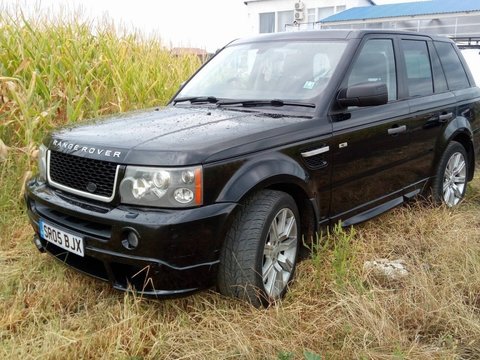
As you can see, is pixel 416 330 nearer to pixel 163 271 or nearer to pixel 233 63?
pixel 163 271

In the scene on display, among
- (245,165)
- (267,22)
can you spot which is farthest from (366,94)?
(267,22)

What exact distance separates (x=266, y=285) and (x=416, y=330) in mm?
814

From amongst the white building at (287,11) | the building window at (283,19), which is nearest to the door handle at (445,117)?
the white building at (287,11)

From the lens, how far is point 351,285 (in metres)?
2.70

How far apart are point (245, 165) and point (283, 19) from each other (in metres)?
20.9

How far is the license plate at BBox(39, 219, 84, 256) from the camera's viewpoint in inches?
93.7

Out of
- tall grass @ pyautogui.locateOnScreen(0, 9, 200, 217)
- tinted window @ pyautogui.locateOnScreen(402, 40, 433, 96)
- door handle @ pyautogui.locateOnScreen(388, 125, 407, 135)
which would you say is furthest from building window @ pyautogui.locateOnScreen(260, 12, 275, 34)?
door handle @ pyautogui.locateOnScreen(388, 125, 407, 135)

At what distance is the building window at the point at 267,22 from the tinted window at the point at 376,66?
63.6 feet

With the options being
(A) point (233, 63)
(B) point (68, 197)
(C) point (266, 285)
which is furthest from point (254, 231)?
(A) point (233, 63)

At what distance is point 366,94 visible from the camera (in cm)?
292

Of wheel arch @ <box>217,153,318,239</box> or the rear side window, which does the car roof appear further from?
wheel arch @ <box>217,153,318,239</box>

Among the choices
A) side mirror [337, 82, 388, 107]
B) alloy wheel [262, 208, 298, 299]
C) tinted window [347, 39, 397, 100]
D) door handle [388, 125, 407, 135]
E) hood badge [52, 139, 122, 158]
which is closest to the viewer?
hood badge [52, 139, 122, 158]

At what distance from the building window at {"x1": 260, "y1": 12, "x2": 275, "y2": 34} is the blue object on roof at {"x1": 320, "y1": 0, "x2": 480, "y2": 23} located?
4598mm

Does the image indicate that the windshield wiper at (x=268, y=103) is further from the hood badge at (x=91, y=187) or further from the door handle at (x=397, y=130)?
the hood badge at (x=91, y=187)
